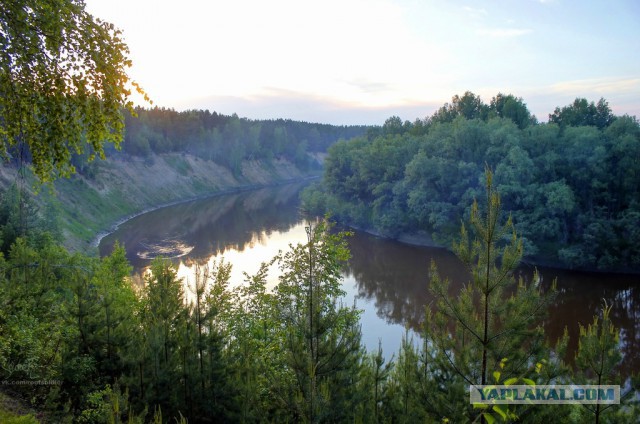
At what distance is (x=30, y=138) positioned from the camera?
7.29m

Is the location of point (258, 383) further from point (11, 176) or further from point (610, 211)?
point (11, 176)

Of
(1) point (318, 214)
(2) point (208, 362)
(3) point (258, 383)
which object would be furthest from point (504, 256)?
(1) point (318, 214)

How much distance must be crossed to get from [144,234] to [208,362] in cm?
5281

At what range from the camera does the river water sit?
3250 cm

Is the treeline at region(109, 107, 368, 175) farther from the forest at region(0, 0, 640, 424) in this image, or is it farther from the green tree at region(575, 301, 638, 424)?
the green tree at region(575, 301, 638, 424)

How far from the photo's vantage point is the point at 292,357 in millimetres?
10008

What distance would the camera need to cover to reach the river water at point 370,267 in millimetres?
32500

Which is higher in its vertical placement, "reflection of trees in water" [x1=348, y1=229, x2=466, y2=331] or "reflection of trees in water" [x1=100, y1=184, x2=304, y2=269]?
"reflection of trees in water" [x1=100, y1=184, x2=304, y2=269]

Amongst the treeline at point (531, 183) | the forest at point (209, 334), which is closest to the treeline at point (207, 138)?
the treeline at point (531, 183)

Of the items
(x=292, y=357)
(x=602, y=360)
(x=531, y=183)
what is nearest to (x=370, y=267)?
(x=531, y=183)

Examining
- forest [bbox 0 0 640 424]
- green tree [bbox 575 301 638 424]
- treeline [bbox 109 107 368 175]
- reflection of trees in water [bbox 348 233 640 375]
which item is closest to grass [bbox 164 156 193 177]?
treeline [bbox 109 107 368 175]

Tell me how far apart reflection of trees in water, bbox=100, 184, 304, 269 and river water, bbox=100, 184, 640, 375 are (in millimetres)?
131

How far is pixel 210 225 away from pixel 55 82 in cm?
6434

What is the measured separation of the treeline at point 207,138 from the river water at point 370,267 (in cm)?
2472
